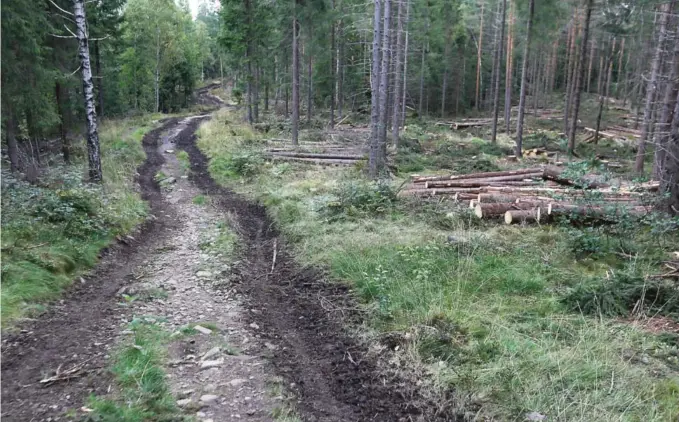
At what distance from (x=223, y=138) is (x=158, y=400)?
2255 centimetres

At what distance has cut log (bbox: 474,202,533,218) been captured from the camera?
1020 cm

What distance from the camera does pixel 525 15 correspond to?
2388 centimetres

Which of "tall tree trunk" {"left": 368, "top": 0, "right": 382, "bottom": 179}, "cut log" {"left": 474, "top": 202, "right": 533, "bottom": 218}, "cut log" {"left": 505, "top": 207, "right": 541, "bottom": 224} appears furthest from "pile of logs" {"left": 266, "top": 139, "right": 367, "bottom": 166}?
"cut log" {"left": 505, "top": 207, "right": 541, "bottom": 224}

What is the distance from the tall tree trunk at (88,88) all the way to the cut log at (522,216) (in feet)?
36.3

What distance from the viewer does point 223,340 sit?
5.46 m

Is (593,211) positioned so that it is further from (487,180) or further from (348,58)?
(348,58)

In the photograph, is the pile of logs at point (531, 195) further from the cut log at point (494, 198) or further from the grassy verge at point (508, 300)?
the grassy verge at point (508, 300)

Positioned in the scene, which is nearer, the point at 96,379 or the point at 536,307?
the point at 96,379

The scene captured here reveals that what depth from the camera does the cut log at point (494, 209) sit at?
10203mm

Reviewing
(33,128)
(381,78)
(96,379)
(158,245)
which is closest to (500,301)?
(96,379)

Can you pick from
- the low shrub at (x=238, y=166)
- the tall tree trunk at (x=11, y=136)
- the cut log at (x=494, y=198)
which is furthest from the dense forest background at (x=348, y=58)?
the low shrub at (x=238, y=166)

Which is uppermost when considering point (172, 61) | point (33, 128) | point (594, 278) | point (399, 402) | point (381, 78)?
point (172, 61)

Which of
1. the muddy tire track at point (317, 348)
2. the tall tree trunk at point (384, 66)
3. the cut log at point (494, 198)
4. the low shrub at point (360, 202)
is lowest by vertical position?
the muddy tire track at point (317, 348)

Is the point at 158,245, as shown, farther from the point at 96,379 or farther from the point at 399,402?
the point at 399,402
